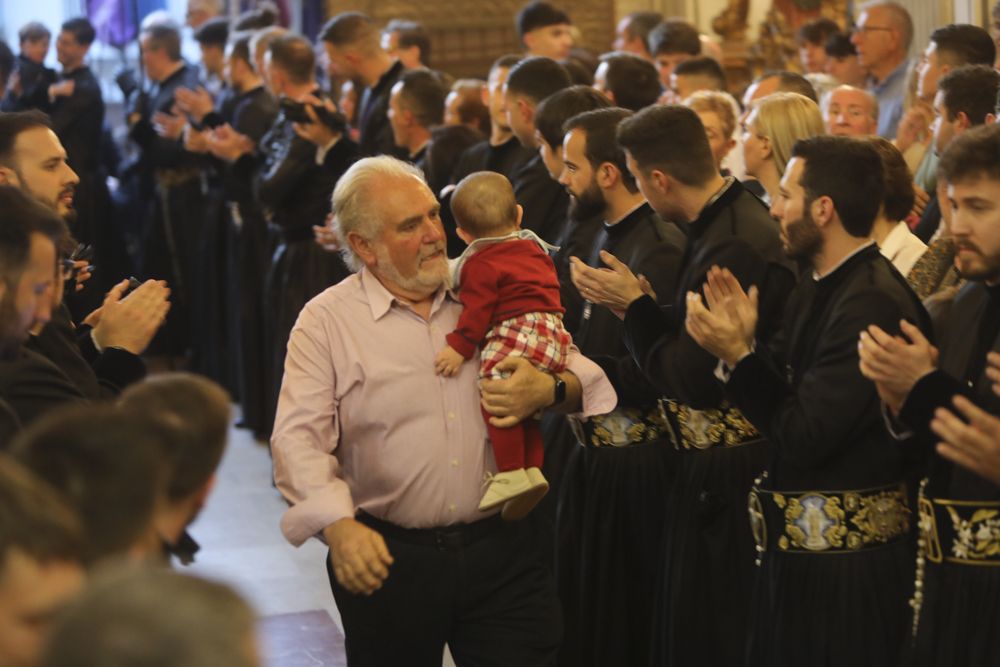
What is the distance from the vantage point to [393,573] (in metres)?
3.66

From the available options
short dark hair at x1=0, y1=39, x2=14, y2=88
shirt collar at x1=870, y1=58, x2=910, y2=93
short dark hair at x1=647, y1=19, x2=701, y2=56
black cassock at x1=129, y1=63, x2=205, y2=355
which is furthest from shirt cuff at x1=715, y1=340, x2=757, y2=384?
short dark hair at x1=0, y1=39, x2=14, y2=88

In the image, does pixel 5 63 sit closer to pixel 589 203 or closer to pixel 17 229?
pixel 589 203

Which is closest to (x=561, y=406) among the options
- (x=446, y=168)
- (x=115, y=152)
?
(x=446, y=168)

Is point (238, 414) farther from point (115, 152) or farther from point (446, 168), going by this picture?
point (446, 168)

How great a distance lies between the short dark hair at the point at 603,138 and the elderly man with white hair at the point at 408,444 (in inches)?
42.4

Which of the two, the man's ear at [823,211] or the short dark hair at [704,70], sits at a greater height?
the man's ear at [823,211]

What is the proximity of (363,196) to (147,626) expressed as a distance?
244 cm

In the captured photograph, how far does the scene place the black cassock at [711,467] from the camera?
422 cm

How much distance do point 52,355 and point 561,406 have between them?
126cm

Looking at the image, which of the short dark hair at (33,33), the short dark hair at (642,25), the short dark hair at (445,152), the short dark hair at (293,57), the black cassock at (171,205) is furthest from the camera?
the short dark hair at (33,33)

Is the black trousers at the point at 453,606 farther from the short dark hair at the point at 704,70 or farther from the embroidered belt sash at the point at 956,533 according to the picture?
the short dark hair at the point at 704,70

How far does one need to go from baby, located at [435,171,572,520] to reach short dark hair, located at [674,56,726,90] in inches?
134

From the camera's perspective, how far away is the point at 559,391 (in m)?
3.90

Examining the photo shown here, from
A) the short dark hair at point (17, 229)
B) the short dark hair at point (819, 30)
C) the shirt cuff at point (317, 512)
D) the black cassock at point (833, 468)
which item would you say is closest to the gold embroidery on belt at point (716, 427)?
the black cassock at point (833, 468)
